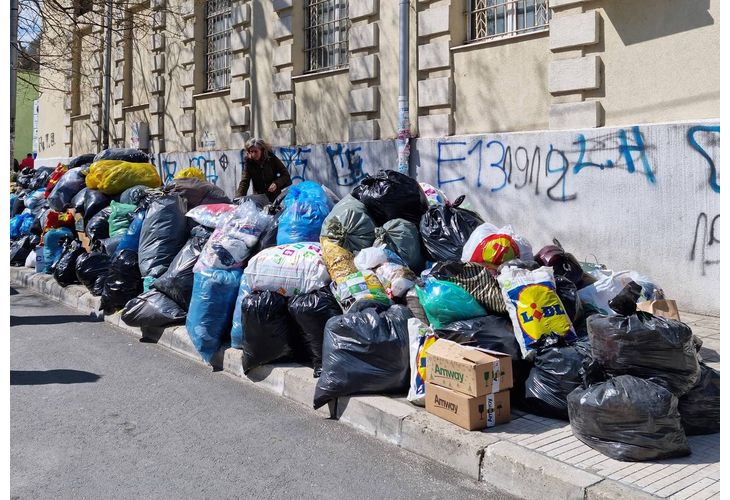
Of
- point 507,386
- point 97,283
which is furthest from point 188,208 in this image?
point 507,386

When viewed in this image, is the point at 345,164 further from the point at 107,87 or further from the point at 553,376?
the point at 107,87

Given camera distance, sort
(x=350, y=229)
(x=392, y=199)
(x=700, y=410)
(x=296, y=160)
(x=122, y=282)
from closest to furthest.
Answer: (x=700, y=410) < (x=350, y=229) < (x=392, y=199) < (x=122, y=282) < (x=296, y=160)

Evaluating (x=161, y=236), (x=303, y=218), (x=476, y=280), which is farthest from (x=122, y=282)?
(x=476, y=280)

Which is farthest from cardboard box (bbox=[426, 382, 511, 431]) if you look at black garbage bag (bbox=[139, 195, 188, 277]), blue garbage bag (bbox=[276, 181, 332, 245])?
black garbage bag (bbox=[139, 195, 188, 277])

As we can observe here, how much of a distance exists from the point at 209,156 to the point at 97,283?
18.3 feet

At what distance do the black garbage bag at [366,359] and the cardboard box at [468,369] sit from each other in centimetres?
34

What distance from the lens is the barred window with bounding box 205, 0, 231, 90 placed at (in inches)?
520

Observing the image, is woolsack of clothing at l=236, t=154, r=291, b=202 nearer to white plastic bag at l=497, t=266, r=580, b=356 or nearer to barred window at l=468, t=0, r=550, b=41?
barred window at l=468, t=0, r=550, b=41

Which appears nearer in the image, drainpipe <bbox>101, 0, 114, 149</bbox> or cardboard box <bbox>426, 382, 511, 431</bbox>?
cardboard box <bbox>426, 382, 511, 431</bbox>

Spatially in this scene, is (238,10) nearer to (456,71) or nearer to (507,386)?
(456,71)

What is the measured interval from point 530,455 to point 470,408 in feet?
1.41

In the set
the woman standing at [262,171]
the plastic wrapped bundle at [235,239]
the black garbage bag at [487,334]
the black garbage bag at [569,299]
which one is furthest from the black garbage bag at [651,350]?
the woman standing at [262,171]

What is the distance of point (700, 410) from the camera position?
371cm

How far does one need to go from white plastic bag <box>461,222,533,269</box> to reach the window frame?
135 inches
